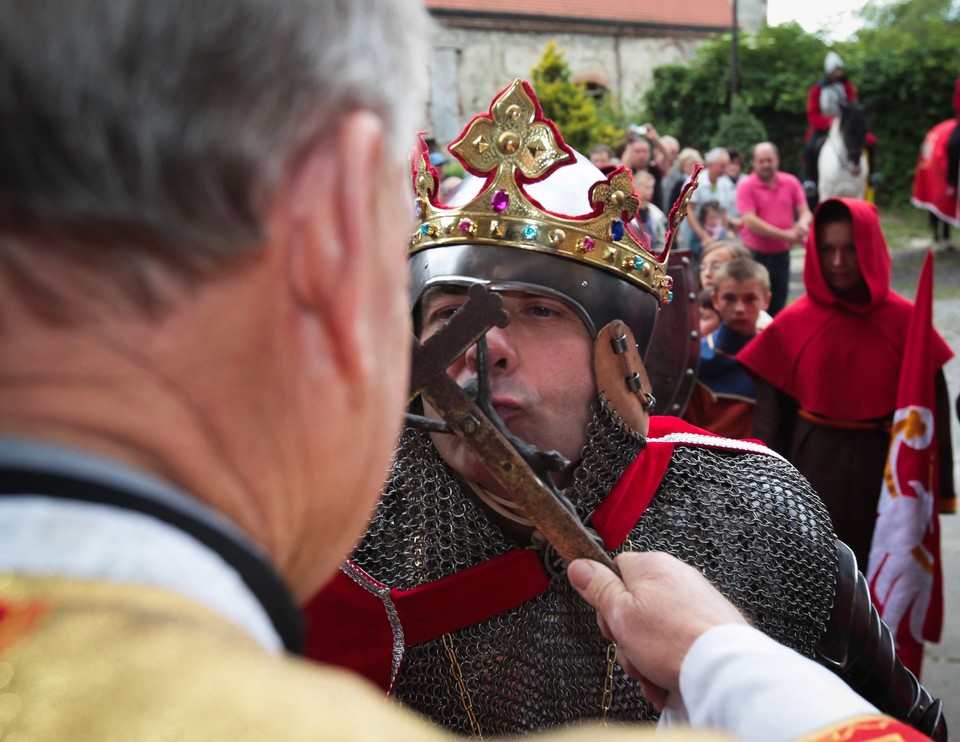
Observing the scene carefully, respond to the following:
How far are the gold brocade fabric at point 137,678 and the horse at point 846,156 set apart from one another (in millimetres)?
12762

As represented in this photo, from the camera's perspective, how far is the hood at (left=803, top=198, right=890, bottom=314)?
15.2ft

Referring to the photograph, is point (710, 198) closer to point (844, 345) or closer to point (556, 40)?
point (844, 345)

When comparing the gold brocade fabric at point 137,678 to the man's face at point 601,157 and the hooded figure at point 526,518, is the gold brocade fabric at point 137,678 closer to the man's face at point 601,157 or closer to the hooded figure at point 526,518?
the hooded figure at point 526,518

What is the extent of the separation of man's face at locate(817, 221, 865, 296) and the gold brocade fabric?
448 cm

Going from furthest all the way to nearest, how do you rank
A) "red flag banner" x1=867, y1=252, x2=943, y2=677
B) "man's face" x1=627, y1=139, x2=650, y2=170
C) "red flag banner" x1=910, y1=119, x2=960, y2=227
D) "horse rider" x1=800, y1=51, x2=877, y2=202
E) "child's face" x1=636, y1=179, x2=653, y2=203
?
1. "horse rider" x1=800, y1=51, x2=877, y2=202
2. "man's face" x1=627, y1=139, x2=650, y2=170
3. "child's face" x1=636, y1=179, x2=653, y2=203
4. "red flag banner" x1=910, y1=119, x2=960, y2=227
5. "red flag banner" x1=867, y1=252, x2=943, y2=677

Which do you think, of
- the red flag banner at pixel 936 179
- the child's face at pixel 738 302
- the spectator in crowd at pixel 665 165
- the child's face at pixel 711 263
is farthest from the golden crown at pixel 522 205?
the spectator in crowd at pixel 665 165

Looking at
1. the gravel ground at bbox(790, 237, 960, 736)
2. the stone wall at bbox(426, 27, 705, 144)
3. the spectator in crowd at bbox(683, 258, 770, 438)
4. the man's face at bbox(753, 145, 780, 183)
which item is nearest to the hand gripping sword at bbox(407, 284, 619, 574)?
the spectator in crowd at bbox(683, 258, 770, 438)

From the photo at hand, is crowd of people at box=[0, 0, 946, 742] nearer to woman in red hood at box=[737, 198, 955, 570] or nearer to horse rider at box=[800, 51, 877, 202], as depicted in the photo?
woman in red hood at box=[737, 198, 955, 570]

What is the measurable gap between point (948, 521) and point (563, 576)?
4802 mm

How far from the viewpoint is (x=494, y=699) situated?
2064mm

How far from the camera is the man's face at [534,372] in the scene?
208 cm

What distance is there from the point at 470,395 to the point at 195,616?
3.59 ft

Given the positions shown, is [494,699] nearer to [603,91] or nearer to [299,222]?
[299,222]

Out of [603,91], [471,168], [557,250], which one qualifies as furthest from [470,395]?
[603,91]
